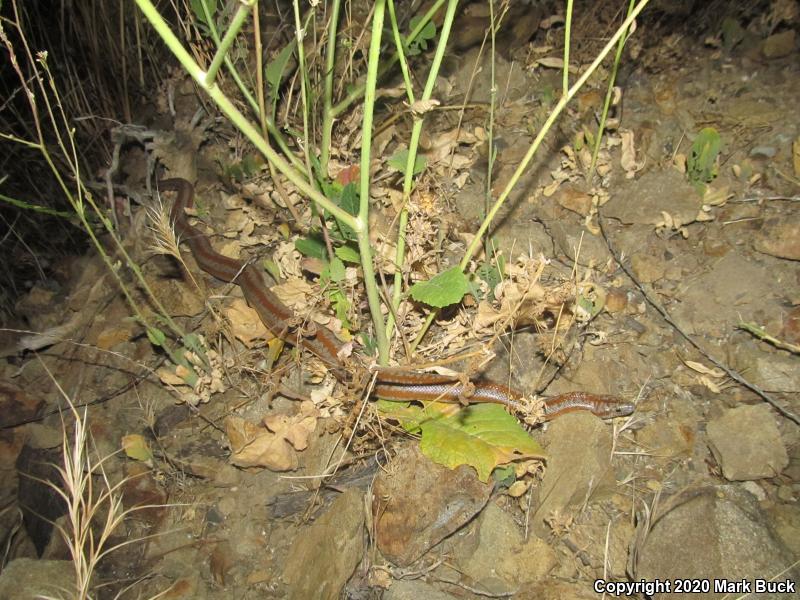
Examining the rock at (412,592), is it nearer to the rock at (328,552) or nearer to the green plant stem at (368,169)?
the rock at (328,552)

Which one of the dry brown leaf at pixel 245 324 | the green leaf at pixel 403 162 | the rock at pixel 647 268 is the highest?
the green leaf at pixel 403 162

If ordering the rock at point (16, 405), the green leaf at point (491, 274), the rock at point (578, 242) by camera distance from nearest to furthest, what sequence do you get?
the green leaf at point (491, 274), the rock at point (16, 405), the rock at point (578, 242)

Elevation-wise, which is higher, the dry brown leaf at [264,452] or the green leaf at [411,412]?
the green leaf at [411,412]

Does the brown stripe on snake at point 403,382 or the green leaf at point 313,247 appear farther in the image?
the green leaf at point 313,247

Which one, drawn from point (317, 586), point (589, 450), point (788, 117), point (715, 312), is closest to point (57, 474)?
point (317, 586)

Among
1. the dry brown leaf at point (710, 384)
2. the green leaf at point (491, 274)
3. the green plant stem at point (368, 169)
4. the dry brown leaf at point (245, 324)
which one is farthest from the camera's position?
the dry brown leaf at point (245, 324)

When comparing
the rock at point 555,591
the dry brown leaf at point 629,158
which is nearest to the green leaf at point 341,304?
the rock at point 555,591
